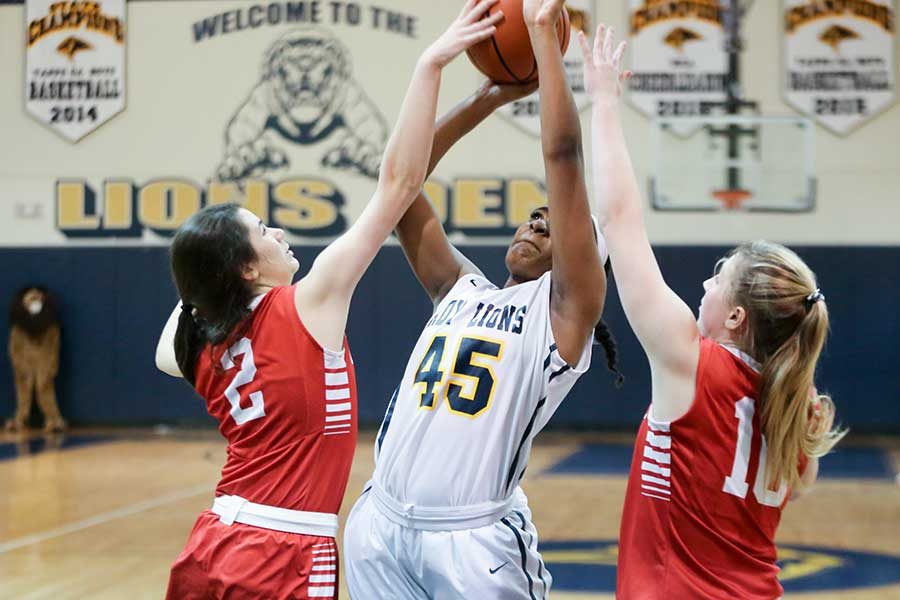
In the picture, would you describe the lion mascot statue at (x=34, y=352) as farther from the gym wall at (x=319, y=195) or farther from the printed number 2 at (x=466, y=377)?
the printed number 2 at (x=466, y=377)

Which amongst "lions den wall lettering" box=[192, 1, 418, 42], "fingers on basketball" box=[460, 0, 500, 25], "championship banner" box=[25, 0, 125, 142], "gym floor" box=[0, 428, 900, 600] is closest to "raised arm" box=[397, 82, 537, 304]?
"fingers on basketball" box=[460, 0, 500, 25]

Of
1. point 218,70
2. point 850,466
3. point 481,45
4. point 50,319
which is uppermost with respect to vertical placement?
point 218,70

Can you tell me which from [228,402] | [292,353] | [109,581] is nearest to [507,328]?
[292,353]

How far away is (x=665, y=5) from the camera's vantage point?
1237 centimetres

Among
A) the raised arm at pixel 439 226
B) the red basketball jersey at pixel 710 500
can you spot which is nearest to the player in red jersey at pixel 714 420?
→ the red basketball jersey at pixel 710 500

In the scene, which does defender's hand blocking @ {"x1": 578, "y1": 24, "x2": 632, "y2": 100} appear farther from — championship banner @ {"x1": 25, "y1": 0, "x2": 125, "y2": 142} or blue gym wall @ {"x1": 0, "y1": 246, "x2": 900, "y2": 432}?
championship banner @ {"x1": 25, "y1": 0, "x2": 125, "y2": 142}

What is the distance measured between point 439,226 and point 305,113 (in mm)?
10470

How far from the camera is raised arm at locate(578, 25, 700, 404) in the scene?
2.15 meters

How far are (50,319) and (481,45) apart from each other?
11299 mm

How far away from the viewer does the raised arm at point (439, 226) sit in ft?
9.36

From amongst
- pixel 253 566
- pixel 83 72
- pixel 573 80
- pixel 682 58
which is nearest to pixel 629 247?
pixel 253 566

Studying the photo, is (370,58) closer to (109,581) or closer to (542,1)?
(109,581)

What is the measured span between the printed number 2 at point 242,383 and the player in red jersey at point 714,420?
0.83 m

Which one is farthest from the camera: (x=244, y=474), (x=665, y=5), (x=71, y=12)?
(x=71, y=12)
